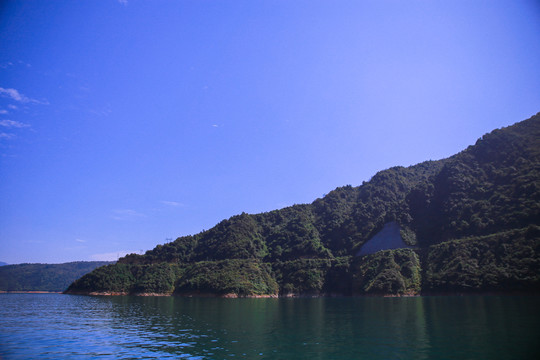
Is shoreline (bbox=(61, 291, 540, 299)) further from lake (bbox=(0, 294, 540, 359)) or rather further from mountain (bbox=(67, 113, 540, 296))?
lake (bbox=(0, 294, 540, 359))

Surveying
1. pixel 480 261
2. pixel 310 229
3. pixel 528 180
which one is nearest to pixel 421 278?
pixel 480 261

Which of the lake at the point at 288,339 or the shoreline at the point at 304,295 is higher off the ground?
the lake at the point at 288,339

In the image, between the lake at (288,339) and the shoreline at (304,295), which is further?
the shoreline at (304,295)

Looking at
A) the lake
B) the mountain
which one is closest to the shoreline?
the mountain

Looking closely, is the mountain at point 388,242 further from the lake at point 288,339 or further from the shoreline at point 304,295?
the lake at point 288,339

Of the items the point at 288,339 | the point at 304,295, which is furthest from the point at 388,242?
the point at 288,339

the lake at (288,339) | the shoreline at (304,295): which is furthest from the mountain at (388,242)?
the lake at (288,339)

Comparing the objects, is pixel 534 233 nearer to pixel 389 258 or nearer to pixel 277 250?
pixel 389 258

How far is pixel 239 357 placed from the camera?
22.8 meters

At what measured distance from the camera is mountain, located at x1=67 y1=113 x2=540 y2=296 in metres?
87.3

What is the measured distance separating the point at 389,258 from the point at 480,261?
30.2 metres

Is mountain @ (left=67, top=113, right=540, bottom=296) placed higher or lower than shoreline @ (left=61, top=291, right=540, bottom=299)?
higher

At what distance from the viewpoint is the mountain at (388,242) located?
8731 centimetres

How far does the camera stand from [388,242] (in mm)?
125812
